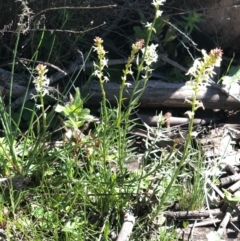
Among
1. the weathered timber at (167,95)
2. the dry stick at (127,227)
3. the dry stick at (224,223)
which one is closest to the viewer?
the dry stick at (127,227)

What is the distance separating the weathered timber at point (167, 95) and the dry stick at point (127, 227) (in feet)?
3.24

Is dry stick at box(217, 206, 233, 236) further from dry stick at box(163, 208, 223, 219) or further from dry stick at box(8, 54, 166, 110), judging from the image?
dry stick at box(8, 54, 166, 110)

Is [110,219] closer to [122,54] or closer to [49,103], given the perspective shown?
[49,103]

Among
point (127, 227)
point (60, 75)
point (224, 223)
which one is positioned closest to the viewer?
point (127, 227)

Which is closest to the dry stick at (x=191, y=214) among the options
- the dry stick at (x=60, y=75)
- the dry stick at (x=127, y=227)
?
the dry stick at (x=127, y=227)

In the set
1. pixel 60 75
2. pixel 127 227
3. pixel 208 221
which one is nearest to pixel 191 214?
pixel 208 221

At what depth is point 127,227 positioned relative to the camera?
304cm

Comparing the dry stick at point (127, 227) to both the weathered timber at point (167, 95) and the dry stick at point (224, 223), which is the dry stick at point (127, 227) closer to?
the dry stick at point (224, 223)

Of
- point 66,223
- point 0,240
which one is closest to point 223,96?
point 66,223

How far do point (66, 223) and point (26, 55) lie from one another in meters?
1.49

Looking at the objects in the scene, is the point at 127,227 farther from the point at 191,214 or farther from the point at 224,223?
the point at 224,223

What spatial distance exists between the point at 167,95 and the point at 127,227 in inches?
45.8

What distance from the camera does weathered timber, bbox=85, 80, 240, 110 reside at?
3.84 meters

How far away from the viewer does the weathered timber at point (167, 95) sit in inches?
151
